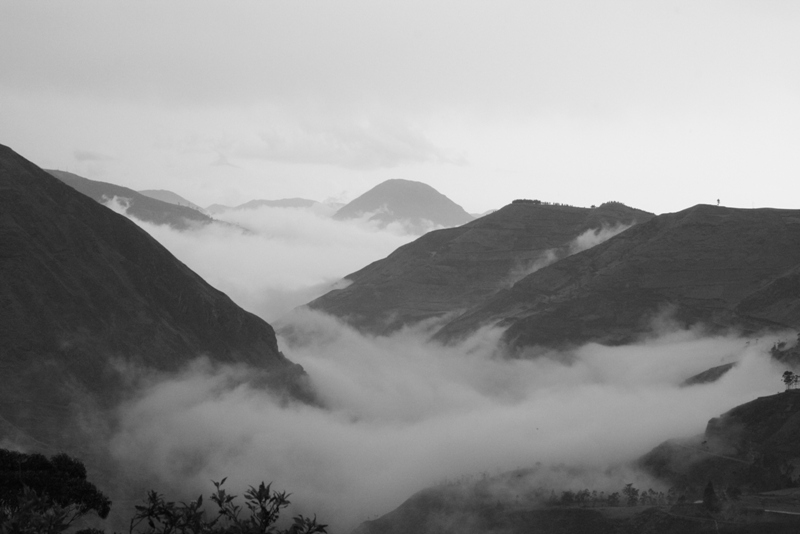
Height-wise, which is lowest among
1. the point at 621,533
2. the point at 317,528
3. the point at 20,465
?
the point at 621,533

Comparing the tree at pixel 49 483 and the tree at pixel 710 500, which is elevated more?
the tree at pixel 49 483

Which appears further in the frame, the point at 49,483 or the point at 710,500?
the point at 710,500

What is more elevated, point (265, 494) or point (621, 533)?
point (265, 494)

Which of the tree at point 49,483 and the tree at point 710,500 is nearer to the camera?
the tree at point 49,483

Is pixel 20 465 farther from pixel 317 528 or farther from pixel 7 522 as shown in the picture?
pixel 317 528

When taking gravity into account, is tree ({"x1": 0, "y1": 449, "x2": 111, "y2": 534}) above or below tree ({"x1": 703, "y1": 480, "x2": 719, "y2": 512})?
above

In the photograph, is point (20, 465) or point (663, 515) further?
point (663, 515)

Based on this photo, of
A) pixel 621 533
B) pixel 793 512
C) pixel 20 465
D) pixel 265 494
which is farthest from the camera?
Answer: pixel 621 533

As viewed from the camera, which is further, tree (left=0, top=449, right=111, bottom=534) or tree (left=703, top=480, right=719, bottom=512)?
tree (left=703, top=480, right=719, bottom=512)

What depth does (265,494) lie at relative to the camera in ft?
233

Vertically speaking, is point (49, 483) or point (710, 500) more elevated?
point (49, 483)

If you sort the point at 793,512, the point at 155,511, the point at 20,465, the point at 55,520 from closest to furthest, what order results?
the point at 55,520
the point at 155,511
the point at 20,465
the point at 793,512

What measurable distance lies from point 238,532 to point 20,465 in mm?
49356

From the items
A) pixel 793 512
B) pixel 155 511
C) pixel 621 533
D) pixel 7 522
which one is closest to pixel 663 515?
pixel 621 533
